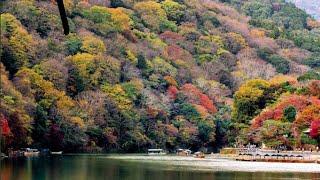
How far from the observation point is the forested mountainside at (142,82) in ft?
199

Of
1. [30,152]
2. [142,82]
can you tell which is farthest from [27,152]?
[142,82]

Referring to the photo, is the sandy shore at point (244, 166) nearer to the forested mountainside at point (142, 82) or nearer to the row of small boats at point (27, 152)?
the row of small boats at point (27, 152)

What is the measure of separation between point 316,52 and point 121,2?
38733 mm

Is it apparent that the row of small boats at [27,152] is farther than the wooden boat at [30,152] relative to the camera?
No

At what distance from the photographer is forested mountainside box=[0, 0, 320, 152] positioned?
6069cm

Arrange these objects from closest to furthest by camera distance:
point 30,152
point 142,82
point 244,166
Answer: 1. point 244,166
2. point 30,152
3. point 142,82

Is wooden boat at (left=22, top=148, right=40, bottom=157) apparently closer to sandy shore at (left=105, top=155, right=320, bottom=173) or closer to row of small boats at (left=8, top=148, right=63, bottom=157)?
row of small boats at (left=8, top=148, right=63, bottom=157)

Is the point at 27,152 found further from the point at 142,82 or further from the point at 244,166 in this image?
the point at 142,82

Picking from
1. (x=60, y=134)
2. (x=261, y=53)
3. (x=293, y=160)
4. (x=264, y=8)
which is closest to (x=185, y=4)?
(x=261, y=53)

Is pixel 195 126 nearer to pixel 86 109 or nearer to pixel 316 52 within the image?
pixel 86 109

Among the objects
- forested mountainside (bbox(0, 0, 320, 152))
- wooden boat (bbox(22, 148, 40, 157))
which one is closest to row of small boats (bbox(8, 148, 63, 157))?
wooden boat (bbox(22, 148, 40, 157))

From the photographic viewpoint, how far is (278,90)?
72375 mm

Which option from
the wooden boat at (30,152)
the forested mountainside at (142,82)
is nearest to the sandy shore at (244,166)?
the wooden boat at (30,152)

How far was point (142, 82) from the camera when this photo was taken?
8562 centimetres
